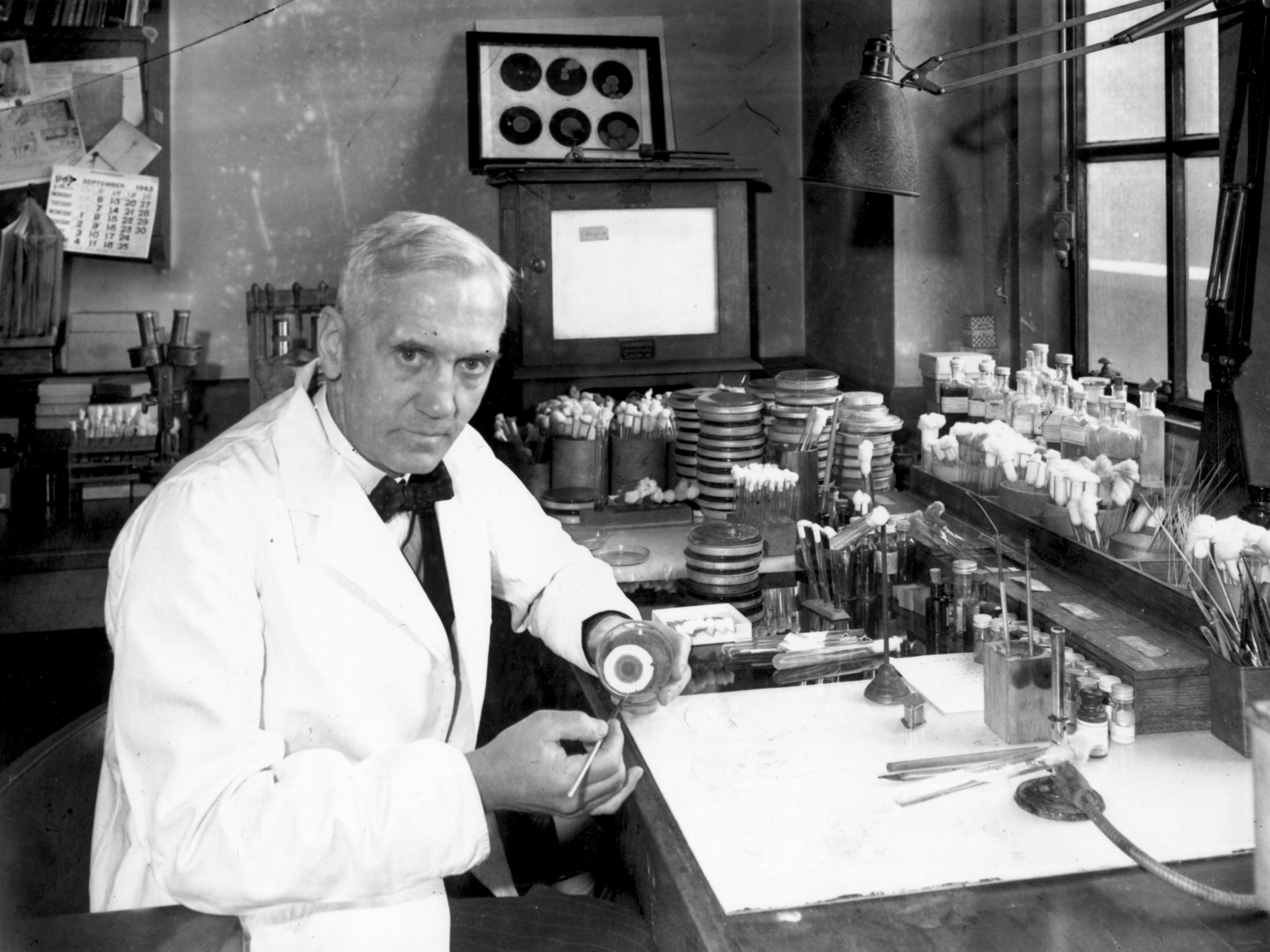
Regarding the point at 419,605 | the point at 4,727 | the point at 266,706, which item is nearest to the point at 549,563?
the point at 419,605

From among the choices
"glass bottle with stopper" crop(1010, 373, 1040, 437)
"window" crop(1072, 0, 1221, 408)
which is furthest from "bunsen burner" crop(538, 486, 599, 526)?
"window" crop(1072, 0, 1221, 408)

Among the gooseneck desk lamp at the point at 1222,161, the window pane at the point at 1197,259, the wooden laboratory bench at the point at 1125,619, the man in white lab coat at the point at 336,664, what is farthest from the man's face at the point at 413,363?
the window pane at the point at 1197,259

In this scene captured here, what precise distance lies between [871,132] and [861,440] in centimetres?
100

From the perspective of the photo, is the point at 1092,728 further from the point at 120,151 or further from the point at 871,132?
the point at 120,151

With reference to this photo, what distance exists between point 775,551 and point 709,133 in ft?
9.60

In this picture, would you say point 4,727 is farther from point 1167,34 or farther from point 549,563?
point 1167,34

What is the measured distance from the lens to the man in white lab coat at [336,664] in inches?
63.9

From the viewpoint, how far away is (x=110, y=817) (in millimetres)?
1938

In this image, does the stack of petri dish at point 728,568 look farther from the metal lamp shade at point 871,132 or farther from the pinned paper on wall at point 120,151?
the pinned paper on wall at point 120,151

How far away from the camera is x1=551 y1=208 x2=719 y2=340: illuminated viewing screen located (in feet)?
15.6

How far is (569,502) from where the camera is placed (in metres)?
3.86

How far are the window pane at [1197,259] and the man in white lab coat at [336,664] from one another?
2.06 meters

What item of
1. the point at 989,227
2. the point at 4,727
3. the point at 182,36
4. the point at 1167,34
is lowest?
the point at 4,727

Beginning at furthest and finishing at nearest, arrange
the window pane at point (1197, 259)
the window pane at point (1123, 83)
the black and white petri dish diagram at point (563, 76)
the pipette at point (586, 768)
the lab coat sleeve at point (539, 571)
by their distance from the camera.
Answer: the black and white petri dish diagram at point (563, 76)
the window pane at point (1123, 83)
the window pane at point (1197, 259)
the lab coat sleeve at point (539, 571)
the pipette at point (586, 768)
